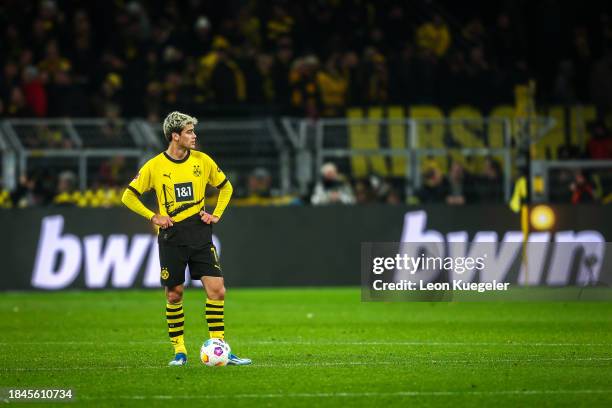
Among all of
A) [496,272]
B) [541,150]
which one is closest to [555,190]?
[541,150]

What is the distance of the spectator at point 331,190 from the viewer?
23.6 m

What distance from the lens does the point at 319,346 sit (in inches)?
547

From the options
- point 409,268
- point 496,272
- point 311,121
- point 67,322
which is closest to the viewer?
point 67,322

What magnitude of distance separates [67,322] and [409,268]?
495cm

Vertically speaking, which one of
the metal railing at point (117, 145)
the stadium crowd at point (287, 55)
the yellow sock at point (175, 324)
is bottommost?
the yellow sock at point (175, 324)

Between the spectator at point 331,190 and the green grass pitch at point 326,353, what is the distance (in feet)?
10.3

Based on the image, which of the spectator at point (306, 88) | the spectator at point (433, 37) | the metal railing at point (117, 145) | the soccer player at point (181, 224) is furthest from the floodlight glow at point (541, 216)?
the soccer player at point (181, 224)

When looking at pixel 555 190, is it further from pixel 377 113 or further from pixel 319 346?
pixel 319 346

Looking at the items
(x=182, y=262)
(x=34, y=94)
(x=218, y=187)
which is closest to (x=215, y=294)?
(x=182, y=262)

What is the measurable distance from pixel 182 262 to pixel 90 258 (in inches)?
443

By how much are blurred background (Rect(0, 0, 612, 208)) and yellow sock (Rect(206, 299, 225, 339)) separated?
11707 mm

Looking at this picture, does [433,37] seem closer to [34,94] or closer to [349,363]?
[34,94]

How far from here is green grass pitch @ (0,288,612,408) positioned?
33.0 ft

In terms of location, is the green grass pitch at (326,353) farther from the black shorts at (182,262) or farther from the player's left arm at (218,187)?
the player's left arm at (218,187)
